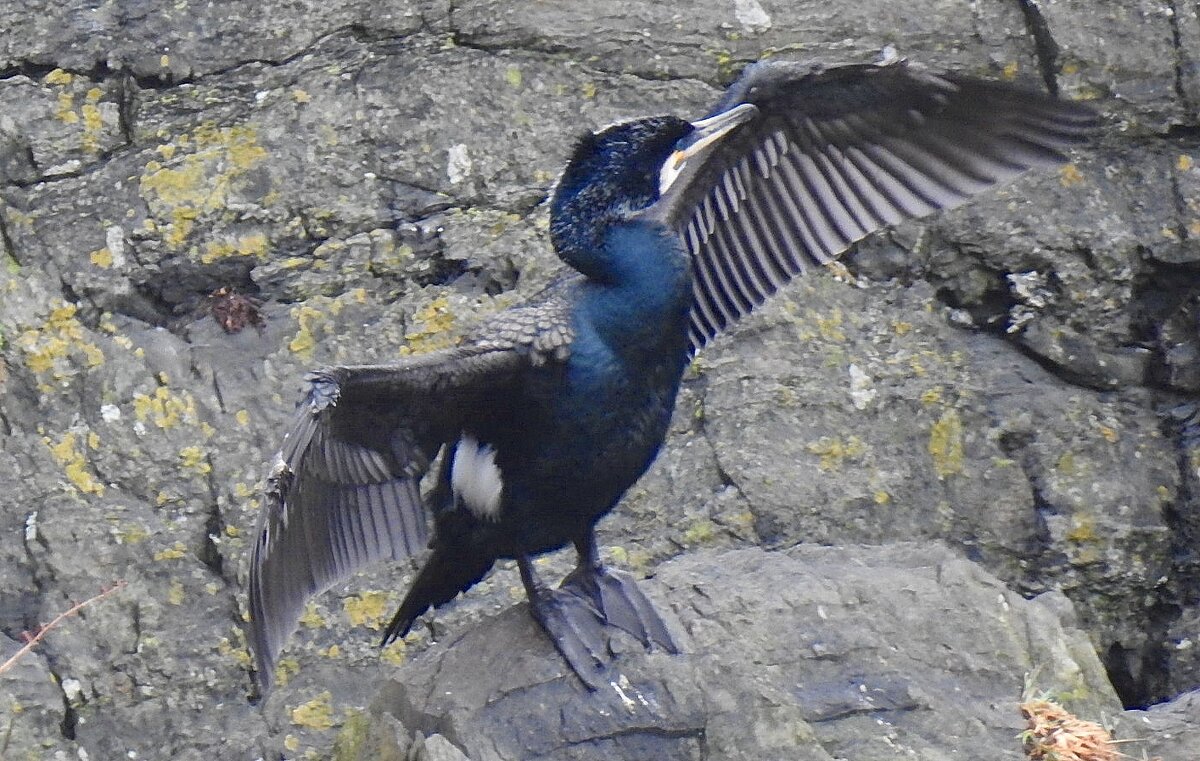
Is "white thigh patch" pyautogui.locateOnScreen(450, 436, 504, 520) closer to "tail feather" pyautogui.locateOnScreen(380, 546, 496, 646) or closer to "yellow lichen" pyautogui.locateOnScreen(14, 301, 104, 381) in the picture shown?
"tail feather" pyautogui.locateOnScreen(380, 546, 496, 646)

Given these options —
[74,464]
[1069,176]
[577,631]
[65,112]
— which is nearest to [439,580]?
[577,631]

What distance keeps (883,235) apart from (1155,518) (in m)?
1.19

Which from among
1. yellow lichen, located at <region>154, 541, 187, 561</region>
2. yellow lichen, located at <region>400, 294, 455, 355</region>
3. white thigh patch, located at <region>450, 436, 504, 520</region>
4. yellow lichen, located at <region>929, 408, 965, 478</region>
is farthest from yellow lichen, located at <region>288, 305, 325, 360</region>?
yellow lichen, located at <region>929, 408, 965, 478</region>

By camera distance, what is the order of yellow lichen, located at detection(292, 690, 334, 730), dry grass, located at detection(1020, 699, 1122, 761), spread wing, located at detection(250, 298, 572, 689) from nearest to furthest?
spread wing, located at detection(250, 298, 572, 689), dry grass, located at detection(1020, 699, 1122, 761), yellow lichen, located at detection(292, 690, 334, 730)

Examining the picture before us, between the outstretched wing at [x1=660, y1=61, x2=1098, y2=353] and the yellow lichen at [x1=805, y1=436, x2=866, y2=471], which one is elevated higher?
the outstretched wing at [x1=660, y1=61, x2=1098, y2=353]

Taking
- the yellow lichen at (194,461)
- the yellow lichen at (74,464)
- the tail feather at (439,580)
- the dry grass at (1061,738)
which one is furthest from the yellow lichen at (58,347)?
the dry grass at (1061,738)

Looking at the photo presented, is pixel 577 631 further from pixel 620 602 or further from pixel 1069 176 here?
pixel 1069 176

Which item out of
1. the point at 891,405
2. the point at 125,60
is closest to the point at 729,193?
the point at 891,405

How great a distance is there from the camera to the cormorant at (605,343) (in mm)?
4129

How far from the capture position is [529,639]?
4.43 metres

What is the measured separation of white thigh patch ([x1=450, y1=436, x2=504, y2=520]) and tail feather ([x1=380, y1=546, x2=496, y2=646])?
0.16 meters

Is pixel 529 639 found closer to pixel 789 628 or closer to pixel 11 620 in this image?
pixel 789 628

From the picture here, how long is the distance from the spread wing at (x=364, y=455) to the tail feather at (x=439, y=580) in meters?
0.25

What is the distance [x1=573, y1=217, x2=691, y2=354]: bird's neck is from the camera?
4.30 meters
